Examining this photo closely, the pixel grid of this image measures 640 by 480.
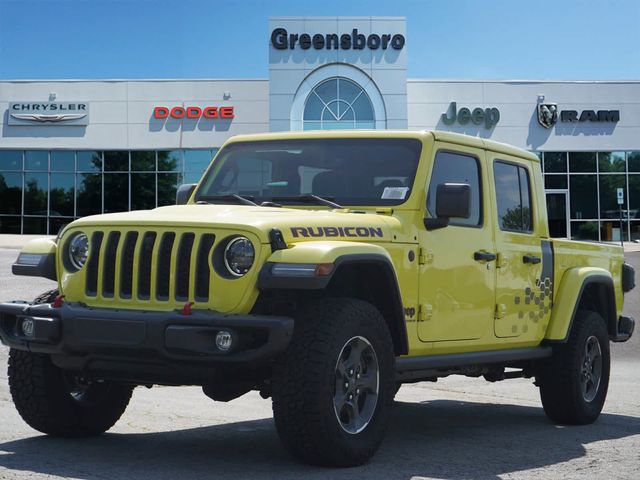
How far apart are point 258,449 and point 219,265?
150 cm

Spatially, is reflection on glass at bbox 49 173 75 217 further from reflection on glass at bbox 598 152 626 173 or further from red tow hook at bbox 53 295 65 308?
red tow hook at bbox 53 295 65 308

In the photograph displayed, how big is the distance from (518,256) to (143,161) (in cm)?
3863

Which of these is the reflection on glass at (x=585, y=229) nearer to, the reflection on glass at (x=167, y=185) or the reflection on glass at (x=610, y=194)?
the reflection on glass at (x=610, y=194)

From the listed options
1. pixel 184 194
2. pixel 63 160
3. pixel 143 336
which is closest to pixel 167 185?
pixel 63 160

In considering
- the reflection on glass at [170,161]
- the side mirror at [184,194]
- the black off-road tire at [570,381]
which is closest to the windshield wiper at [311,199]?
the side mirror at [184,194]

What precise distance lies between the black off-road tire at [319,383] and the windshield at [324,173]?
1.24 m

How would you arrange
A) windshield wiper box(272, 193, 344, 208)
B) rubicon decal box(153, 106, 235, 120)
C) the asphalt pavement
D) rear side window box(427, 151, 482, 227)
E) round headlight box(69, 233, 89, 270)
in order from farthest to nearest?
1. rubicon decal box(153, 106, 235, 120)
2. rear side window box(427, 151, 482, 227)
3. windshield wiper box(272, 193, 344, 208)
4. round headlight box(69, 233, 89, 270)
5. the asphalt pavement

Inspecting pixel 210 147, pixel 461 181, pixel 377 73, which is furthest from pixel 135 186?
pixel 461 181

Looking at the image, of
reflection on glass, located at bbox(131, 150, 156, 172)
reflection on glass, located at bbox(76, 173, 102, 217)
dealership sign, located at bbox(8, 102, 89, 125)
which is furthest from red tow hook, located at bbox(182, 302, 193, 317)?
dealership sign, located at bbox(8, 102, 89, 125)

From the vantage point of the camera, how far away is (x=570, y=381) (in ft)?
27.3

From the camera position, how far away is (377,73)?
4347cm

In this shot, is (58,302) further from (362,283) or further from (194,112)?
(194,112)

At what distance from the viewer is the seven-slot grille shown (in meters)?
5.61

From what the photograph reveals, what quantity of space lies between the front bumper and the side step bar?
49.8 inches
